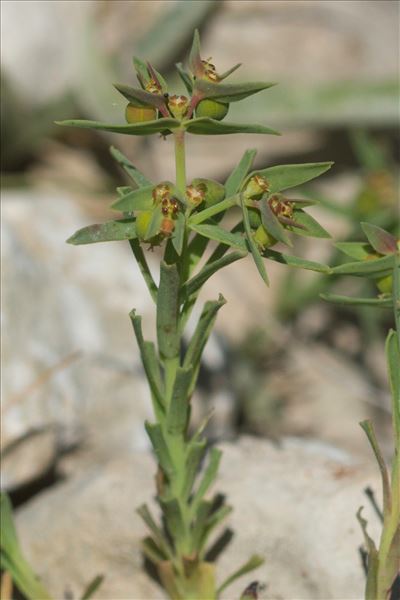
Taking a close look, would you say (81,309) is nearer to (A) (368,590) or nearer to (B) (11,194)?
(B) (11,194)

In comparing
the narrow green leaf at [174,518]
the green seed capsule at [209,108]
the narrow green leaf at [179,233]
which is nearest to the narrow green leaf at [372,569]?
the narrow green leaf at [174,518]

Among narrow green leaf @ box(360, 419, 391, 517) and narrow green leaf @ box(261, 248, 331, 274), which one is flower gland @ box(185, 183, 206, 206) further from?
narrow green leaf @ box(360, 419, 391, 517)

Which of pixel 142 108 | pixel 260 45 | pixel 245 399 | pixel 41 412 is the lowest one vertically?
pixel 245 399

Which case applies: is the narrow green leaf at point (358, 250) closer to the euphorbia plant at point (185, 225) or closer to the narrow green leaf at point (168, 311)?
the euphorbia plant at point (185, 225)

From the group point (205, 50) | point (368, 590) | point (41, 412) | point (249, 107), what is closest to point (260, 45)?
point (205, 50)

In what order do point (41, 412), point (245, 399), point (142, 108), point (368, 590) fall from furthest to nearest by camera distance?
point (245, 399) → point (41, 412) → point (368, 590) → point (142, 108)

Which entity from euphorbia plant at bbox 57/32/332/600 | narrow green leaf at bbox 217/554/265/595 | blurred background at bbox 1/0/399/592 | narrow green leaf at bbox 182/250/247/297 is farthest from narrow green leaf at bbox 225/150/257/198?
blurred background at bbox 1/0/399/592

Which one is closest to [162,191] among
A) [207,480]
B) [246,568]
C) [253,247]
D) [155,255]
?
[253,247]
